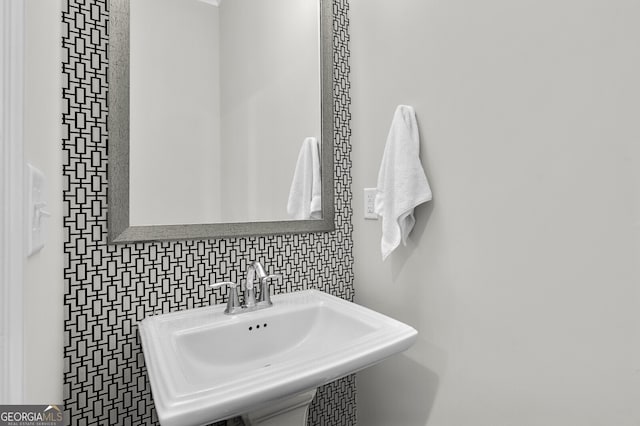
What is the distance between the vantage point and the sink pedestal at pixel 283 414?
912 millimetres

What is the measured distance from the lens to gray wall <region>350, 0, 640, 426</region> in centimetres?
74

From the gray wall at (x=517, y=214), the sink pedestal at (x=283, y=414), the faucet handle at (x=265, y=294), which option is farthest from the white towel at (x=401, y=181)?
the sink pedestal at (x=283, y=414)

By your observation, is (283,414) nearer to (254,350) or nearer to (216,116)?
(254,350)

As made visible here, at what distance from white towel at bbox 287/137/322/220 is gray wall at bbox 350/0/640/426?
0.86 ft

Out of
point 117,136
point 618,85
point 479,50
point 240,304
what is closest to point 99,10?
point 117,136

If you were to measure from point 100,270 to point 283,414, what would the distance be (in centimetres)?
67

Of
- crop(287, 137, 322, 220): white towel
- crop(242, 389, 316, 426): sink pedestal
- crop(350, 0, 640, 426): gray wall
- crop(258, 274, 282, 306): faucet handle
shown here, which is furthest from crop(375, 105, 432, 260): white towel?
crop(242, 389, 316, 426): sink pedestal

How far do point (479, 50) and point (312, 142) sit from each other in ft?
2.13

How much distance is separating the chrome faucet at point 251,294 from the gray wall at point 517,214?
47 cm

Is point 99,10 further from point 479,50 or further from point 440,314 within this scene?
point 440,314

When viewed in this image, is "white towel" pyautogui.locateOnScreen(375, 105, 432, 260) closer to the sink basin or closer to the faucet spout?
the sink basin

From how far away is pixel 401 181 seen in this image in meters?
1.11

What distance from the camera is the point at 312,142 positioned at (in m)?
1.36

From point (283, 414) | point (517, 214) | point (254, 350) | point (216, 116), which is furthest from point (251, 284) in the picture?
point (517, 214)
